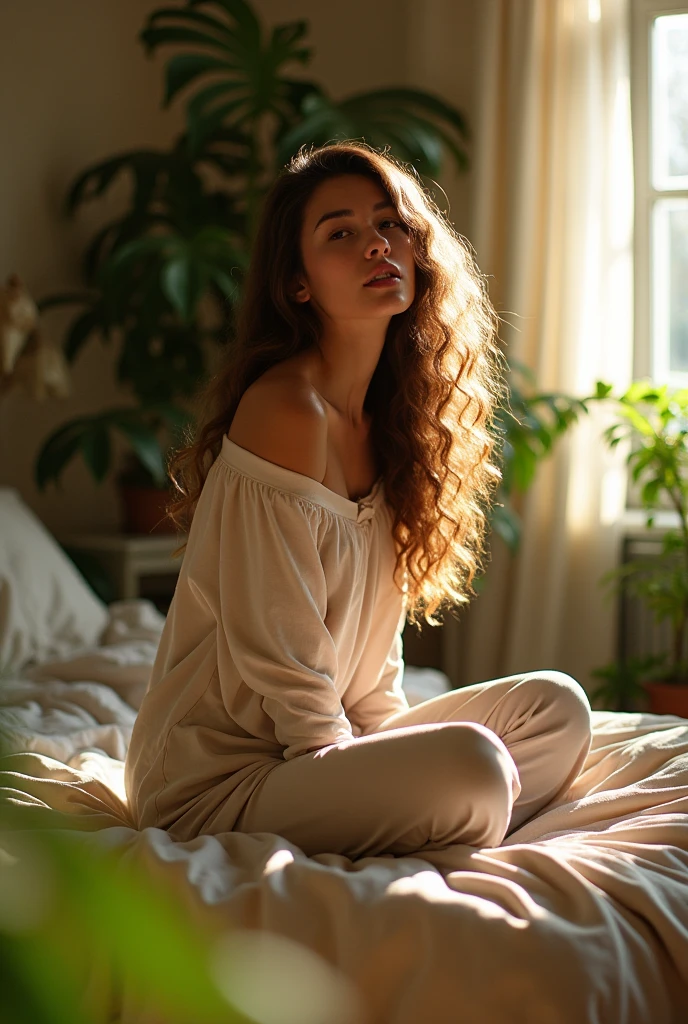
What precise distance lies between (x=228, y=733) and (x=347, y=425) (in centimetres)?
49

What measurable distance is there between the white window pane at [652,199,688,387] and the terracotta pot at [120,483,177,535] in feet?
4.92

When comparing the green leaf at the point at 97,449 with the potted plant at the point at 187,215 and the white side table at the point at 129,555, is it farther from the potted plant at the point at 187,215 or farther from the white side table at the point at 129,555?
the white side table at the point at 129,555

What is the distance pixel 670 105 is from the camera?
3189mm

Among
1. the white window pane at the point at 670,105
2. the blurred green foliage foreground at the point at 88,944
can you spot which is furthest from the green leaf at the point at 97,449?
the blurred green foliage foreground at the point at 88,944

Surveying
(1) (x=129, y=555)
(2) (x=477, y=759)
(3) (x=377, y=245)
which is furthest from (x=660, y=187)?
(2) (x=477, y=759)

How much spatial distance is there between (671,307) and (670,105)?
58 centimetres

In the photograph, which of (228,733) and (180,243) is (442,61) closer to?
(180,243)

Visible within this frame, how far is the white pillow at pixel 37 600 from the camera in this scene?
227cm

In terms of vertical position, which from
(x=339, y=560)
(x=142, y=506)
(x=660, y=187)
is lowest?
(x=339, y=560)

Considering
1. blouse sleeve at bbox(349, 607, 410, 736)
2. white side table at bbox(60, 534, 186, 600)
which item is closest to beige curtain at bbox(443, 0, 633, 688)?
white side table at bbox(60, 534, 186, 600)

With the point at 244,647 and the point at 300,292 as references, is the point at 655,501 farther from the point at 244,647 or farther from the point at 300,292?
the point at 244,647

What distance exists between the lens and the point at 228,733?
1424mm

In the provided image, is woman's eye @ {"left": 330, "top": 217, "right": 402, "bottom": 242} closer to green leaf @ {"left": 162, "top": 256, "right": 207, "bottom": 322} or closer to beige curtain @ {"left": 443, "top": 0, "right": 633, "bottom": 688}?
green leaf @ {"left": 162, "top": 256, "right": 207, "bottom": 322}

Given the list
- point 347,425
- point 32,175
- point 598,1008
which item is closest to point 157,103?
point 32,175
